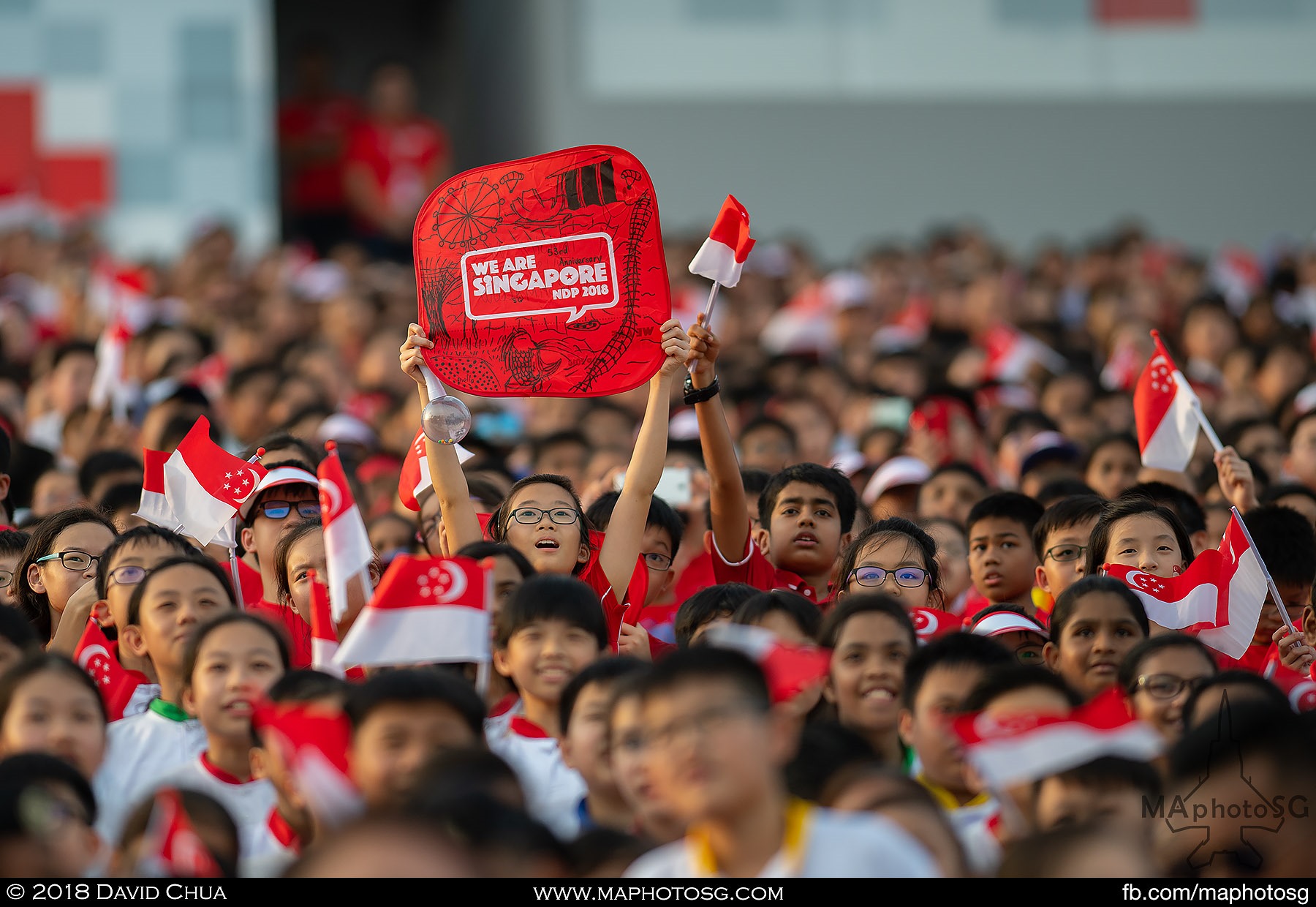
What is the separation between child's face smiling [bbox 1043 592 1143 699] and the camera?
4.45m

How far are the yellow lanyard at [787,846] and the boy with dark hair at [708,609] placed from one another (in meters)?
1.54

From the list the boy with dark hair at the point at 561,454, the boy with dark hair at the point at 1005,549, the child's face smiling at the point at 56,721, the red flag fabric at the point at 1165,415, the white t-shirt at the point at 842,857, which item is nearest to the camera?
the white t-shirt at the point at 842,857

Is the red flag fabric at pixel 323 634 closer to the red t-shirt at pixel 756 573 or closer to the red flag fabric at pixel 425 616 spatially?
the red flag fabric at pixel 425 616

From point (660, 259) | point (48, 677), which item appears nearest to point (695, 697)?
point (48, 677)

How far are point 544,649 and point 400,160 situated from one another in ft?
33.3

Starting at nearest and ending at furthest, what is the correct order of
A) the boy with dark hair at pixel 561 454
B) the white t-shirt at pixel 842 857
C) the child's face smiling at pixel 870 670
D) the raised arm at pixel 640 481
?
1. the white t-shirt at pixel 842 857
2. the child's face smiling at pixel 870 670
3. the raised arm at pixel 640 481
4. the boy with dark hair at pixel 561 454

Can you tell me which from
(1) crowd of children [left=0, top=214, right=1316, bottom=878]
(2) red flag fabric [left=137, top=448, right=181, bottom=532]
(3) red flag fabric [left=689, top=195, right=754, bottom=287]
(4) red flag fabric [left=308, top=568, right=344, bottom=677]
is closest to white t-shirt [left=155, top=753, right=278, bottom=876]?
(1) crowd of children [left=0, top=214, right=1316, bottom=878]

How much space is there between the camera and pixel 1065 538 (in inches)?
213

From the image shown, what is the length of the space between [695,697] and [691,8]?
459 inches

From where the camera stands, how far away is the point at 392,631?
4035 millimetres

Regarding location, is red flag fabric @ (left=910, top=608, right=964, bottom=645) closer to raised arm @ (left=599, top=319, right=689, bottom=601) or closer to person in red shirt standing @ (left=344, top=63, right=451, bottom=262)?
raised arm @ (left=599, top=319, right=689, bottom=601)

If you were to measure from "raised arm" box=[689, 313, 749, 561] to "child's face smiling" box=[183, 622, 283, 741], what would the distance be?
154 centimetres

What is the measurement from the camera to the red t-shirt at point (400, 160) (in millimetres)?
13742

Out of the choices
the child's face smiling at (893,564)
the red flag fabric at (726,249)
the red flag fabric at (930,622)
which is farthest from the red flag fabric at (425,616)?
the red flag fabric at (726,249)
